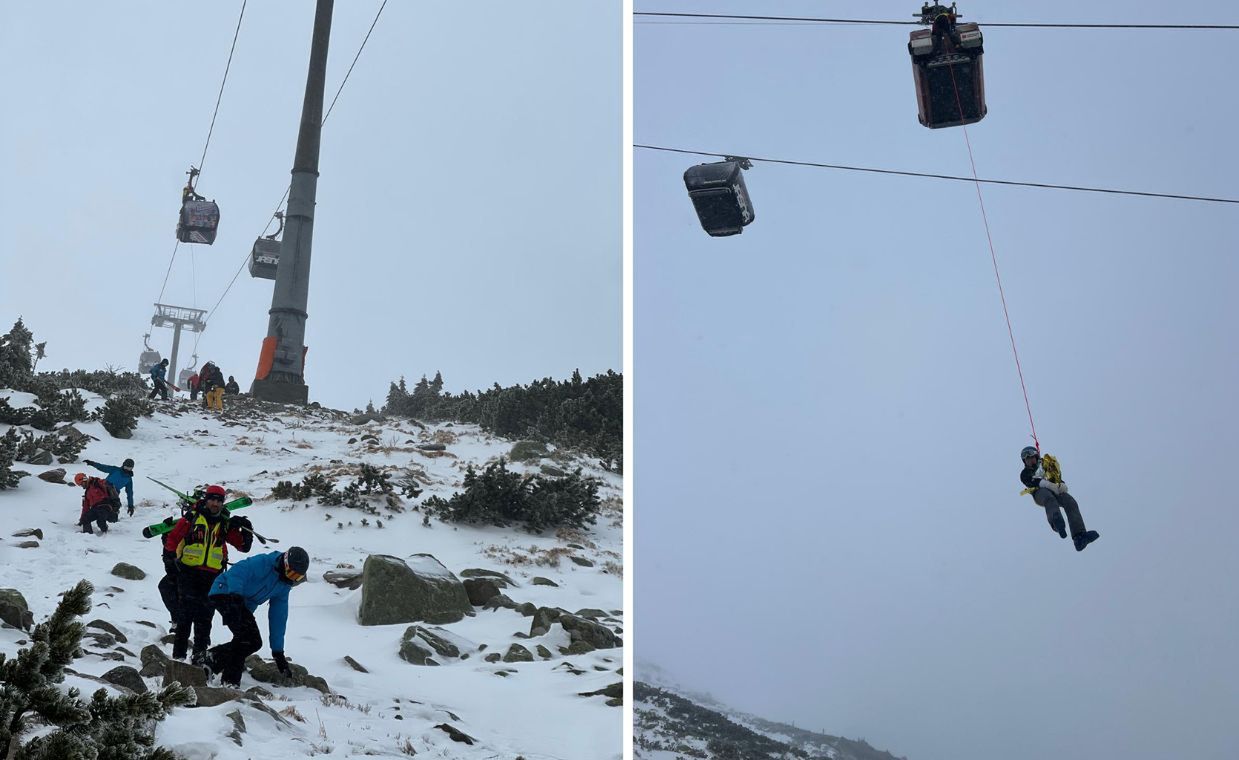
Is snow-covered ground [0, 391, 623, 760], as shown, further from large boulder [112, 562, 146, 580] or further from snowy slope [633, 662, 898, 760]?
snowy slope [633, 662, 898, 760]

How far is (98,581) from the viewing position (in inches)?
362

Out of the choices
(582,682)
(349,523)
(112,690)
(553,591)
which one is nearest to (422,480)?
(349,523)

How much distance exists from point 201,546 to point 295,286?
68.9 ft

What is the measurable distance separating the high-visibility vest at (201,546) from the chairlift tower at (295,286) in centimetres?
1928

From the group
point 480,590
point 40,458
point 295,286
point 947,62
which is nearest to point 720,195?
point 947,62

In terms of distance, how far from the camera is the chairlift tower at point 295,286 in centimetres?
2603

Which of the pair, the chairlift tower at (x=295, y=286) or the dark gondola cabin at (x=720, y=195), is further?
the chairlift tower at (x=295, y=286)

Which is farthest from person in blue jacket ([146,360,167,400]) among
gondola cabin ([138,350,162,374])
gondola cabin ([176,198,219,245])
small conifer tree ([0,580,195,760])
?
gondola cabin ([138,350,162,374])

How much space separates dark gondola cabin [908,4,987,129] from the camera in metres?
11.5

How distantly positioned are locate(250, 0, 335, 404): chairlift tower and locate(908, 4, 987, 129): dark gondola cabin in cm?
1852

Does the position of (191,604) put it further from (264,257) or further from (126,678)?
(264,257)

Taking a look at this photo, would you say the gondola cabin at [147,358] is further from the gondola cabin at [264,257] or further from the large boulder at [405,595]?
the large boulder at [405,595]

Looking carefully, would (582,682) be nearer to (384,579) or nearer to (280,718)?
(384,579)

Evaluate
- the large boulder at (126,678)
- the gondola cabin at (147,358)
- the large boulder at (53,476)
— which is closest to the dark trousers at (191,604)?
the large boulder at (126,678)
